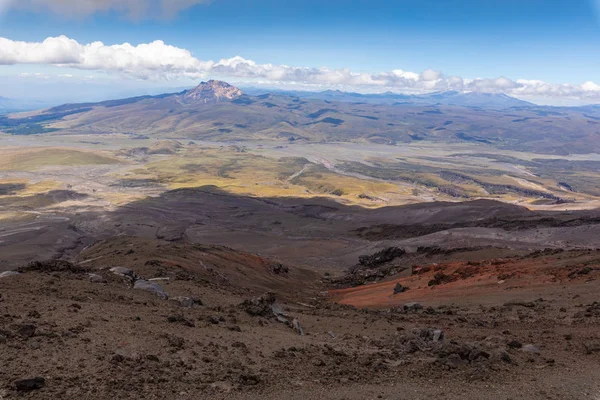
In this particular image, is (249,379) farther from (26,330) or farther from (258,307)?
(258,307)

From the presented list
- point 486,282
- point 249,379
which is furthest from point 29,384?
point 486,282

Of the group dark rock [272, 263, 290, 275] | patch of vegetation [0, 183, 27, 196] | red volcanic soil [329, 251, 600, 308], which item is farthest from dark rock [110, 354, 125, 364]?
patch of vegetation [0, 183, 27, 196]

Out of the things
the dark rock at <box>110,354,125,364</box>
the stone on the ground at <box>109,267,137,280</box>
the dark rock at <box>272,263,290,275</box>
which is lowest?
the dark rock at <box>272,263,290,275</box>

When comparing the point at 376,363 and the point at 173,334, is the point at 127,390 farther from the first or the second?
the point at 376,363

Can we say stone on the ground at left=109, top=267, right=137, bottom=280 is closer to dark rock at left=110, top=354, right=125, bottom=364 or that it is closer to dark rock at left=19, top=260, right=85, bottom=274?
dark rock at left=19, top=260, right=85, bottom=274

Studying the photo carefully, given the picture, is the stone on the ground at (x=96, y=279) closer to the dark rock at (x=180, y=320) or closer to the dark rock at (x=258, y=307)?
the dark rock at (x=258, y=307)

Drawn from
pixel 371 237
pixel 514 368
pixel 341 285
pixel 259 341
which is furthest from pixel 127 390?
pixel 371 237
